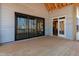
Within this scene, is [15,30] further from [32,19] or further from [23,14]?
[32,19]

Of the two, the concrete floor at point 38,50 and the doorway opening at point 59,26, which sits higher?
the doorway opening at point 59,26

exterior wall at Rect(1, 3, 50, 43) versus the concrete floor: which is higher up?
exterior wall at Rect(1, 3, 50, 43)

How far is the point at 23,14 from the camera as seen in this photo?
9133 millimetres

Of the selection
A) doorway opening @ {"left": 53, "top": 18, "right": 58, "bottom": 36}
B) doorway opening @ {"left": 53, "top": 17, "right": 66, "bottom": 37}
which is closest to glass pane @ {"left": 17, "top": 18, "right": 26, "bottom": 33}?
doorway opening @ {"left": 53, "top": 17, "right": 66, "bottom": 37}

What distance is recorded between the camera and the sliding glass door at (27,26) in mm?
8742

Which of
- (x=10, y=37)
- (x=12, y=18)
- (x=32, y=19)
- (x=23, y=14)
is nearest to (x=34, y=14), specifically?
(x=32, y=19)

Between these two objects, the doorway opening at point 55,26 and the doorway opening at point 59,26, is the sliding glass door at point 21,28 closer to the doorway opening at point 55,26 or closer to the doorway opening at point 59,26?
the doorway opening at point 59,26

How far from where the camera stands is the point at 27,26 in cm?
973

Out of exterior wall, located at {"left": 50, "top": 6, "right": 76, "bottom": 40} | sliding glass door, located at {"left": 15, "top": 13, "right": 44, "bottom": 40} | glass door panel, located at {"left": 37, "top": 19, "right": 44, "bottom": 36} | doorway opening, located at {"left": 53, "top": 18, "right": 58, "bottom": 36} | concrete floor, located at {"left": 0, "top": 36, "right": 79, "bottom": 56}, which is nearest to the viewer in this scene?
concrete floor, located at {"left": 0, "top": 36, "right": 79, "bottom": 56}

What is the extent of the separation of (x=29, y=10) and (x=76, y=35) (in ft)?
15.4

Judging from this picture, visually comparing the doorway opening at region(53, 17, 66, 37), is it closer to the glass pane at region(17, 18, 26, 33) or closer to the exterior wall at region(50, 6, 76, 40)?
the exterior wall at region(50, 6, 76, 40)

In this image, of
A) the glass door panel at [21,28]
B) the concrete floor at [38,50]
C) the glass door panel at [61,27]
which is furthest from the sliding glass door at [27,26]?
the concrete floor at [38,50]

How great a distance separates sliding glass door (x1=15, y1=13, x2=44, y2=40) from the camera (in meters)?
8.74

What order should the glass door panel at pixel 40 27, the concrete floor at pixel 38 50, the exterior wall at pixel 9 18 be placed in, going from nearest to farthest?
the concrete floor at pixel 38 50 < the exterior wall at pixel 9 18 < the glass door panel at pixel 40 27
